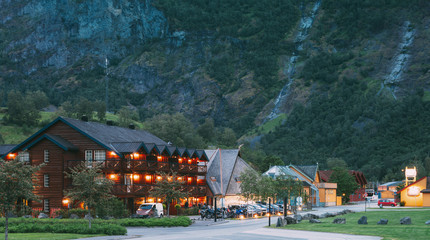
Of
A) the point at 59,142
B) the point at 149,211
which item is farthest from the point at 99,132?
the point at 149,211

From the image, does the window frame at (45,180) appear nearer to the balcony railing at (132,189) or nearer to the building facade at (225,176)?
the balcony railing at (132,189)

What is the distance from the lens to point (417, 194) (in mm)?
109188

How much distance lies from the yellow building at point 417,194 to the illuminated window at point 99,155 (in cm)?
6205

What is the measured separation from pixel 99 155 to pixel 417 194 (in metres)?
65.0

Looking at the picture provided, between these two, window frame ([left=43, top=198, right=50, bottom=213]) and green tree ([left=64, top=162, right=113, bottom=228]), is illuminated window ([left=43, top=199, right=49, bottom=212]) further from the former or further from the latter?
green tree ([left=64, top=162, right=113, bottom=228])

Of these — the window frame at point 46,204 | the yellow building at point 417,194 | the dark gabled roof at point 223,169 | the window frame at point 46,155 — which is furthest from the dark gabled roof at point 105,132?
the yellow building at point 417,194

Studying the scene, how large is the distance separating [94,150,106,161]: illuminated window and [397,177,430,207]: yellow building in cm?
6205

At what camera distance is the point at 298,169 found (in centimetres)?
12350

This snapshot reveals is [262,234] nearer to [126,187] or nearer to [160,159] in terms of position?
[126,187]

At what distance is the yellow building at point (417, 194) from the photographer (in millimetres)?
106750

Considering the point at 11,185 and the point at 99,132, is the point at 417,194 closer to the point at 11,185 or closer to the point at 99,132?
the point at 99,132

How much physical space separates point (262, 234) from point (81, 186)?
52.5 feet

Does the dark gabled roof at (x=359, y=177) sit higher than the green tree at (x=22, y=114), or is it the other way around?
the green tree at (x=22, y=114)

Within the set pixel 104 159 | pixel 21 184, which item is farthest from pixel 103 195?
pixel 104 159
